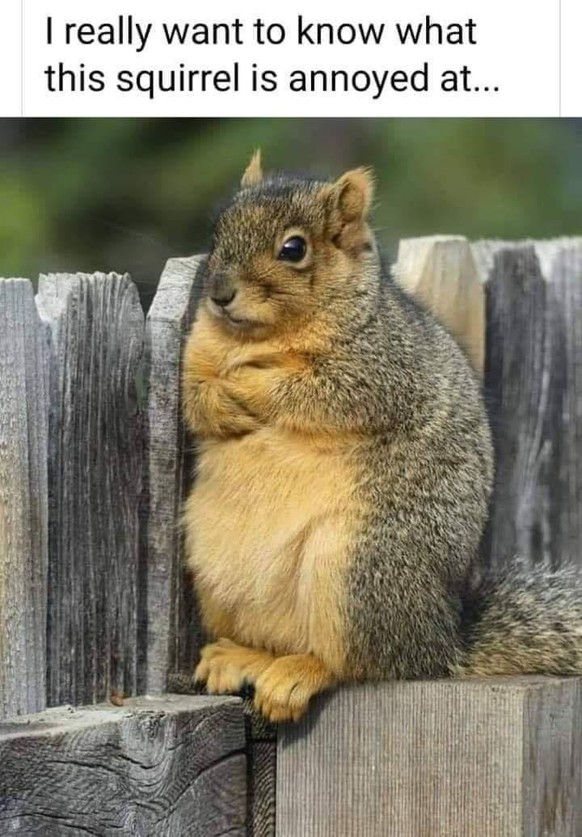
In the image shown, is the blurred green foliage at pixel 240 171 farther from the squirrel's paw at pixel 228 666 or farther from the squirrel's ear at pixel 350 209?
the squirrel's paw at pixel 228 666

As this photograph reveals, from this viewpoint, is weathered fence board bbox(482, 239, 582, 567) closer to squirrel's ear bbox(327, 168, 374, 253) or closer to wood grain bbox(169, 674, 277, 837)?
squirrel's ear bbox(327, 168, 374, 253)

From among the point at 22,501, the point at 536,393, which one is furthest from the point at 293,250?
the point at 536,393

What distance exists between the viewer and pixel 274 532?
2941mm

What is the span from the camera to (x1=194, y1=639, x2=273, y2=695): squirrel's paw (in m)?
2.90

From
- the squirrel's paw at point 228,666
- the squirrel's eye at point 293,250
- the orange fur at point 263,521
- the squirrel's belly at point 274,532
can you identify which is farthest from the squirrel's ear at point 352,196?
the squirrel's paw at point 228,666

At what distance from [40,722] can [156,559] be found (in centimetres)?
42

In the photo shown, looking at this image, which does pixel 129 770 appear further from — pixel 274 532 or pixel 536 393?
pixel 536 393

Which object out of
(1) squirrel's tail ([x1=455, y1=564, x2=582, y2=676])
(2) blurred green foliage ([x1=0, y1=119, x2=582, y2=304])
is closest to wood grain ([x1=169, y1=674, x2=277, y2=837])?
(1) squirrel's tail ([x1=455, y1=564, x2=582, y2=676])

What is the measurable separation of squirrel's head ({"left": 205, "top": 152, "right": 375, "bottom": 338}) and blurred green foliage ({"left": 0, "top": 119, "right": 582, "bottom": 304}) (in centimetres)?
185

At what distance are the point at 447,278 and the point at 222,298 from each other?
2.90 feet

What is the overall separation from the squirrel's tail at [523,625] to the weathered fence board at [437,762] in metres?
0.12

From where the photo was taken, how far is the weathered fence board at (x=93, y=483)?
272 centimetres
